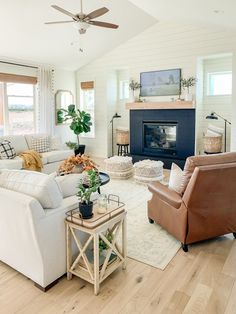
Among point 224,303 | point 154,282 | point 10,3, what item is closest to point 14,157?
point 10,3

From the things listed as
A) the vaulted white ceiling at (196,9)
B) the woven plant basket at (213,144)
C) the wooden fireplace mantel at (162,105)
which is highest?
the vaulted white ceiling at (196,9)

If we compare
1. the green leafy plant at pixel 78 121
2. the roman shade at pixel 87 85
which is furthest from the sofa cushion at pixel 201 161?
the roman shade at pixel 87 85

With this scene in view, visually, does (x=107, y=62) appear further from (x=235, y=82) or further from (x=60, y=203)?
(x=60, y=203)

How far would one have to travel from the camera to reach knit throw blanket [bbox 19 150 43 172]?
525 centimetres

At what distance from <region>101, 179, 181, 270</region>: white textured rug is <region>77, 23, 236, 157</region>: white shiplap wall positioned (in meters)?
3.57

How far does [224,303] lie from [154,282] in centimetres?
56

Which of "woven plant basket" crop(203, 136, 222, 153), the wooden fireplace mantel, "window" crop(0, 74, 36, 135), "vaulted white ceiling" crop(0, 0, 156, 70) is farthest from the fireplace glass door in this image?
"window" crop(0, 74, 36, 135)

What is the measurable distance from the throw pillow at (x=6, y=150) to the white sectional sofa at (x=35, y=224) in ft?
10.2

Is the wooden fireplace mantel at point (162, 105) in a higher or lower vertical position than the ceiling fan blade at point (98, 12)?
lower

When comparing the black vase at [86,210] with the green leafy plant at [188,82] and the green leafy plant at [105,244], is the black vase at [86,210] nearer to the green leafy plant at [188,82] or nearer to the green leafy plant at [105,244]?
the green leafy plant at [105,244]

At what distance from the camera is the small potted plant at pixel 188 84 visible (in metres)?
6.07

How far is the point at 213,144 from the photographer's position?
19.6 ft

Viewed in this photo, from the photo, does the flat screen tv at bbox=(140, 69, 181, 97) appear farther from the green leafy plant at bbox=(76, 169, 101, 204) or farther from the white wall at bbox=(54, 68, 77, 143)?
the green leafy plant at bbox=(76, 169, 101, 204)

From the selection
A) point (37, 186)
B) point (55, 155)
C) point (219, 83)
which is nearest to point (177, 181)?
point (37, 186)
